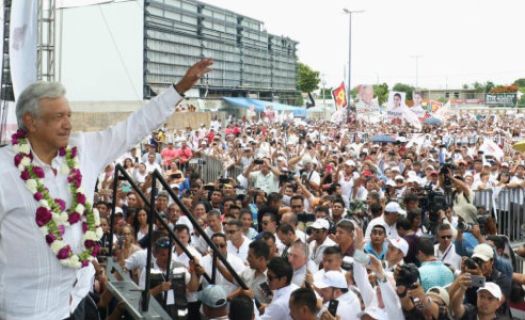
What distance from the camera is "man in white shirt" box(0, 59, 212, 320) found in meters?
2.38

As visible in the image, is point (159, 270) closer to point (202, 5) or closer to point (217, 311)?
point (217, 311)

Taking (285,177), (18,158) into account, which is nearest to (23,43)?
(18,158)

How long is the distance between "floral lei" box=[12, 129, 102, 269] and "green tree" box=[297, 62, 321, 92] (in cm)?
9912

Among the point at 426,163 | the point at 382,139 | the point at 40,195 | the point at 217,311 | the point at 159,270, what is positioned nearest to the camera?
the point at 40,195

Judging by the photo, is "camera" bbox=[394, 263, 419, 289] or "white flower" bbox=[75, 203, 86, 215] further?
"camera" bbox=[394, 263, 419, 289]

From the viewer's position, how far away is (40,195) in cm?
242

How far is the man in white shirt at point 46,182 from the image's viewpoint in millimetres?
2383

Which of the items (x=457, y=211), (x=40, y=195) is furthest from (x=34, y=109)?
(x=457, y=211)

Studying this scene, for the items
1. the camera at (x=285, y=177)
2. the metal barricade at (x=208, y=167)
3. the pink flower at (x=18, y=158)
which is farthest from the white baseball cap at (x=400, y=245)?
the metal barricade at (x=208, y=167)

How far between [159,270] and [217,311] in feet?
3.96

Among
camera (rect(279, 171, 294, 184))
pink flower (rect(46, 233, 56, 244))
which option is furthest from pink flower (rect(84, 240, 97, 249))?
camera (rect(279, 171, 294, 184))

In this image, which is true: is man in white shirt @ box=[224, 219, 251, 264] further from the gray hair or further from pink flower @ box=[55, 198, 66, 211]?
the gray hair

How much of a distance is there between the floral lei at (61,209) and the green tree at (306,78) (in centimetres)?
9912

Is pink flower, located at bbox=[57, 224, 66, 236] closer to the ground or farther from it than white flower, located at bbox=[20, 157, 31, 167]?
closer to the ground
